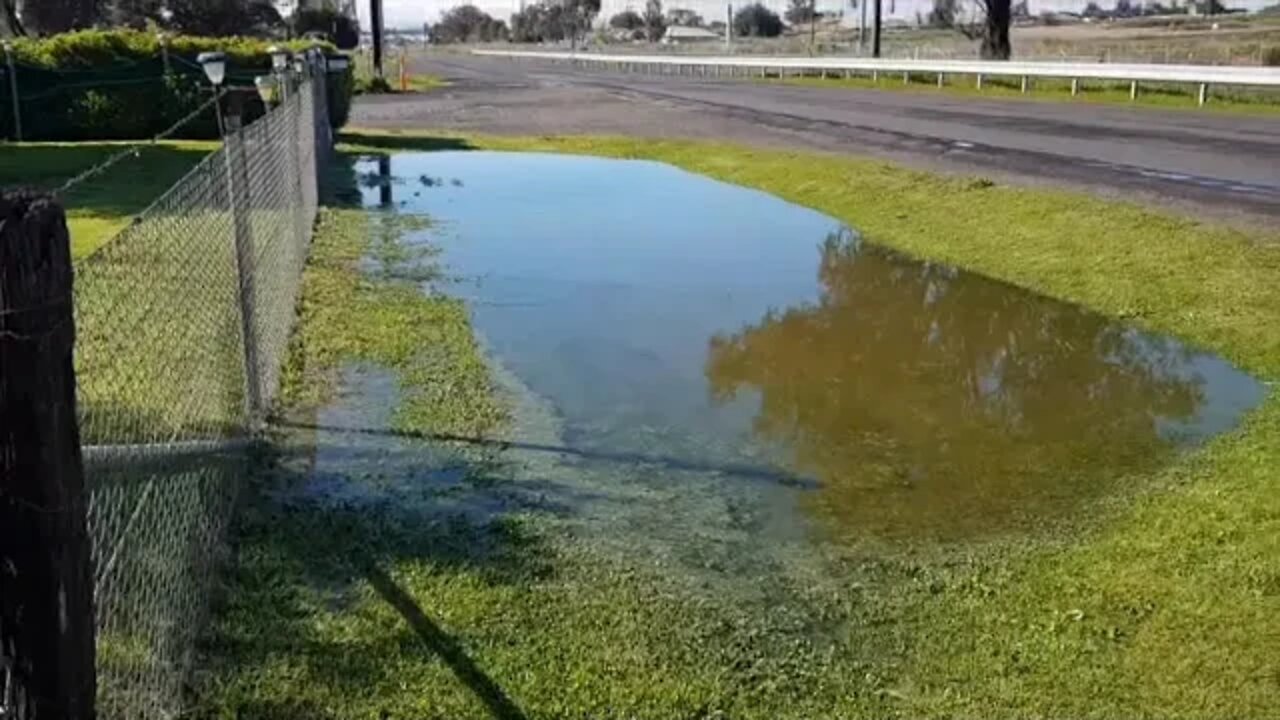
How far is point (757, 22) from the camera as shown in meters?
123

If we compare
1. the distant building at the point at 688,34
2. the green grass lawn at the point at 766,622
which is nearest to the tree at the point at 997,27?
the green grass lawn at the point at 766,622

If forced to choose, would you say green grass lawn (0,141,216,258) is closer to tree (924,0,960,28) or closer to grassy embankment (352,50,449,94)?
grassy embankment (352,50,449,94)

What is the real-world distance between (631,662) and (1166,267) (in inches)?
326

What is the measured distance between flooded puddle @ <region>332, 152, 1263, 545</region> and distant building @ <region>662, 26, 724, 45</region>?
109m

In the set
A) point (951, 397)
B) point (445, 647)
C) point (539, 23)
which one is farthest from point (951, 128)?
point (539, 23)

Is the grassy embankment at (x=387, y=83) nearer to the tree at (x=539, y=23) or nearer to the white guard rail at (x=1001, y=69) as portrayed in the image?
the white guard rail at (x=1001, y=69)

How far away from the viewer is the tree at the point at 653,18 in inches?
5822

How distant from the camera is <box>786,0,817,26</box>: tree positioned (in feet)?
361

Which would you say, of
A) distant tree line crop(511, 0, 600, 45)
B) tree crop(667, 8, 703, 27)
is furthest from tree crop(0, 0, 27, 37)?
tree crop(667, 8, 703, 27)

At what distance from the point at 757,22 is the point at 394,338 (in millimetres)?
119803

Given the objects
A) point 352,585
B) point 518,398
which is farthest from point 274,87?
point 352,585

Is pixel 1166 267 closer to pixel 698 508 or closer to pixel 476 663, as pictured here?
pixel 698 508

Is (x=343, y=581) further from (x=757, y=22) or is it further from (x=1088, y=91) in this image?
(x=757, y=22)

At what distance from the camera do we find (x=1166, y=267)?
10930 millimetres
